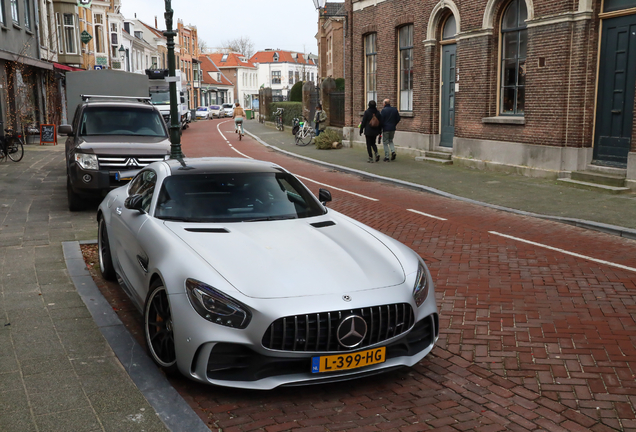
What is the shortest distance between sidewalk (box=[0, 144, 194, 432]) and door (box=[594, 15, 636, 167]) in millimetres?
10449

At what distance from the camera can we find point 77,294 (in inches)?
244

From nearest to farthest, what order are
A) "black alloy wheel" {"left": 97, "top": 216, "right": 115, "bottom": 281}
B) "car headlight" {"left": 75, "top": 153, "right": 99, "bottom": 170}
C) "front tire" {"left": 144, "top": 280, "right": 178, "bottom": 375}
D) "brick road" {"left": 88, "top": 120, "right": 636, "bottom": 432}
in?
"brick road" {"left": 88, "top": 120, "right": 636, "bottom": 432} < "front tire" {"left": 144, "top": 280, "right": 178, "bottom": 375} < "black alloy wheel" {"left": 97, "top": 216, "right": 115, "bottom": 281} < "car headlight" {"left": 75, "top": 153, "right": 99, "bottom": 170}

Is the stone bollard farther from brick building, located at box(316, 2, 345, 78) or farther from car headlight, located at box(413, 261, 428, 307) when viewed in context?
car headlight, located at box(413, 261, 428, 307)

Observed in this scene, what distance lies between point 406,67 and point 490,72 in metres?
5.29

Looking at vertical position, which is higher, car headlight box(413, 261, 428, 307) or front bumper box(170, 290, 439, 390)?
car headlight box(413, 261, 428, 307)

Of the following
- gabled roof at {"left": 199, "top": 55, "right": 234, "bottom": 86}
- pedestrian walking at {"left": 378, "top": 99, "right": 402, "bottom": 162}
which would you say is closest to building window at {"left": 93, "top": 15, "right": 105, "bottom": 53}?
pedestrian walking at {"left": 378, "top": 99, "right": 402, "bottom": 162}

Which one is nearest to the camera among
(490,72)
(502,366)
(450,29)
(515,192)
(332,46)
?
(502,366)

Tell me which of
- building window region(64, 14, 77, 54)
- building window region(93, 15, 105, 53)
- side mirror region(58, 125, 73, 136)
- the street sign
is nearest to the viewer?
side mirror region(58, 125, 73, 136)

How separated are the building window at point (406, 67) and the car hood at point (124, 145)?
11579 millimetres

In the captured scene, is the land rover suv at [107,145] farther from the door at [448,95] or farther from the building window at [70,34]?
the building window at [70,34]

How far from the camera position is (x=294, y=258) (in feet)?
14.5

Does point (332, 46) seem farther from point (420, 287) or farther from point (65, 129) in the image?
point (420, 287)

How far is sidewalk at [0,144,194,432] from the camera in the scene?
3.74 m

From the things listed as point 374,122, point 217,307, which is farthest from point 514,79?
point 217,307
